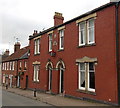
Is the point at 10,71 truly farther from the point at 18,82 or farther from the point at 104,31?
the point at 104,31

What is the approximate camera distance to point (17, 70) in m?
32.8

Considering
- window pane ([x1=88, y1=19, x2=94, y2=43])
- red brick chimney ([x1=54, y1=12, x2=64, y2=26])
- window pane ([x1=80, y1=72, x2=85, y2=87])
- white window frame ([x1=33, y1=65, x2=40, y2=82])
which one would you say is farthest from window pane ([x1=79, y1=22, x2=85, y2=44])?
white window frame ([x1=33, y1=65, x2=40, y2=82])

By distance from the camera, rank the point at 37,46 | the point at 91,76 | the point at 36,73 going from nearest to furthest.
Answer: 1. the point at 91,76
2. the point at 36,73
3. the point at 37,46

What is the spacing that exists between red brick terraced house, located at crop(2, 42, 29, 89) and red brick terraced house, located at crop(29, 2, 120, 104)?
7336 millimetres

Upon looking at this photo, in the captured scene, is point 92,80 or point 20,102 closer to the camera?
point 20,102

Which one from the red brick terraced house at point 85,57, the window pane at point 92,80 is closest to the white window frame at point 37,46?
the red brick terraced house at point 85,57

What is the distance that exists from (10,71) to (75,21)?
24.3 meters

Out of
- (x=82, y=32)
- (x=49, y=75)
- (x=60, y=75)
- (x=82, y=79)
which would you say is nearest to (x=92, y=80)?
(x=82, y=79)

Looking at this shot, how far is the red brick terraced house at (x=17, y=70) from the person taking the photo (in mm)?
29058

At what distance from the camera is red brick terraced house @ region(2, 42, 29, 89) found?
95.3ft

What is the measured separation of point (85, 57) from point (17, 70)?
2065 centimetres

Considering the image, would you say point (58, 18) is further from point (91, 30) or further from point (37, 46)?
point (91, 30)

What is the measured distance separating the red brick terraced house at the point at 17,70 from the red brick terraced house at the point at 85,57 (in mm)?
7336

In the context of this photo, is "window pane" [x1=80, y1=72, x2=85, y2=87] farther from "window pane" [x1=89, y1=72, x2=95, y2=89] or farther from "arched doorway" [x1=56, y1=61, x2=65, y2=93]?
"arched doorway" [x1=56, y1=61, x2=65, y2=93]
